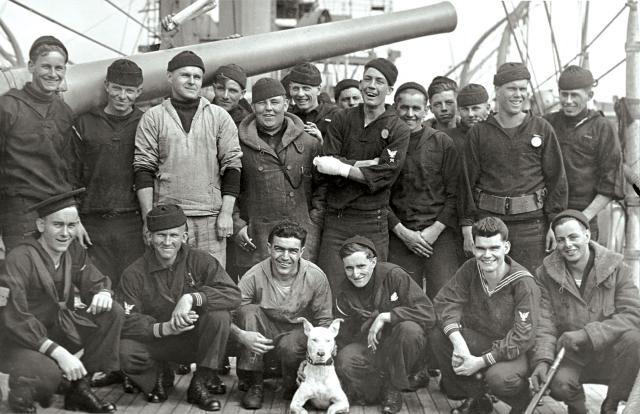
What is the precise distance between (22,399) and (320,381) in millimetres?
1457

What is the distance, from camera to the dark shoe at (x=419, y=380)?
512 cm

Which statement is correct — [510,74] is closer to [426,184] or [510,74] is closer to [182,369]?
[426,184]

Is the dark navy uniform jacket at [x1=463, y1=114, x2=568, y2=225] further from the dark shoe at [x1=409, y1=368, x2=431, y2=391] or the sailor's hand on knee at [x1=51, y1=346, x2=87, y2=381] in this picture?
the sailor's hand on knee at [x1=51, y1=346, x2=87, y2=381]

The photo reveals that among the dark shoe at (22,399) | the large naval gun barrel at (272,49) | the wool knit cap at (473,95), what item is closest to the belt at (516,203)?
the wool knit cap at (473,95)

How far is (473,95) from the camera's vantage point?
5906 mm

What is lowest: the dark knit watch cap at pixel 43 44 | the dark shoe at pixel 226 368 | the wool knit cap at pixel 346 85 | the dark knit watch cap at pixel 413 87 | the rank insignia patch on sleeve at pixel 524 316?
the dark shoe at pixel 226 368

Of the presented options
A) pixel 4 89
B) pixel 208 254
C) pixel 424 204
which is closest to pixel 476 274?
pixel 424 204

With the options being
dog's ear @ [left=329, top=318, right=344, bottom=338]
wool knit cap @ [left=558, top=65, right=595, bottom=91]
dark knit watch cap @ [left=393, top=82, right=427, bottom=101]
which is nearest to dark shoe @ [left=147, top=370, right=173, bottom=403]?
dog's ear @ [left=329, top=318, right=344, bottom=338]

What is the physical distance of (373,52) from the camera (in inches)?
650

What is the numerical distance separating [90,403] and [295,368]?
109 cm

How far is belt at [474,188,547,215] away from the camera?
538cm

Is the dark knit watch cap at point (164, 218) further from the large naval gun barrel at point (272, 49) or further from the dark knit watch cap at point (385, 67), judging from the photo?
the dark knit watch cap at point (385, 67)

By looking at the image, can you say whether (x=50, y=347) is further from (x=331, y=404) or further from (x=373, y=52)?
(x=373, y=52)

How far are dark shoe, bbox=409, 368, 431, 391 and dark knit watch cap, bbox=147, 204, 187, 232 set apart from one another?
5.09 ft
